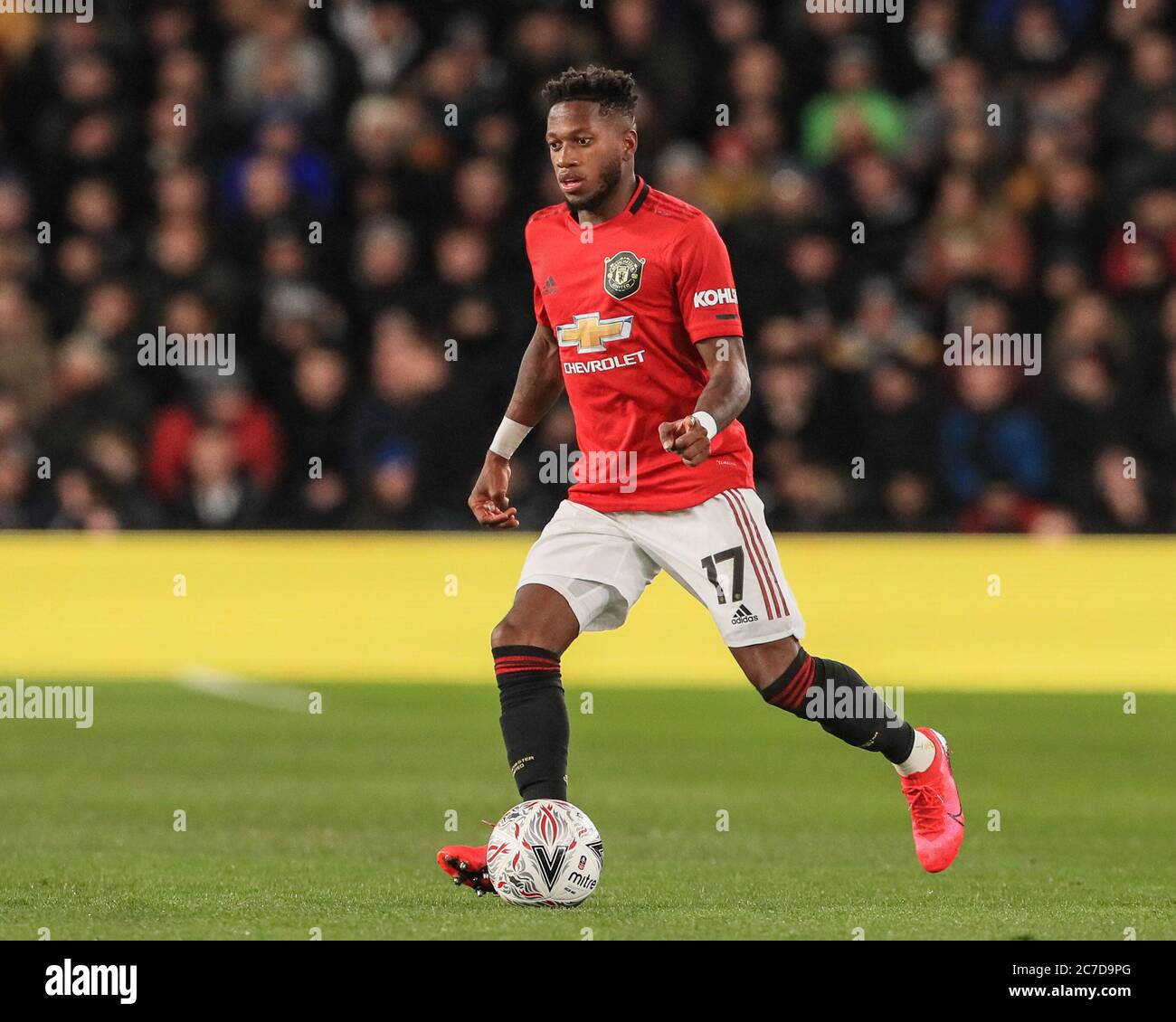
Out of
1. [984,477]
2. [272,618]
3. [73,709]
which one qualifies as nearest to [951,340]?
[984,477]

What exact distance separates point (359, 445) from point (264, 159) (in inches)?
111

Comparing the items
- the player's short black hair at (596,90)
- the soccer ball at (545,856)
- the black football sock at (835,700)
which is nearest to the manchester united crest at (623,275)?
the player's short black hair at (596,90)

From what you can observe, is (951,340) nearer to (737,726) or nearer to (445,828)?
(737,726)

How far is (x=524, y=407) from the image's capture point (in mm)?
8055

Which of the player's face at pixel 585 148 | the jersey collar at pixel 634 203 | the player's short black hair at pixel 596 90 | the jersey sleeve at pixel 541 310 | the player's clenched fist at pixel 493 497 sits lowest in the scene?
the player's clenched fist at pixel 493 497

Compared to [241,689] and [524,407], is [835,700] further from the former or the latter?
[241,689]

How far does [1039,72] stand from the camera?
1755 cm

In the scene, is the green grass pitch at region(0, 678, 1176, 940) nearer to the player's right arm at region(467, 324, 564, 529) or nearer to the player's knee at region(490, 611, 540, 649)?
the player's knee at region(490, 611, 540, 649)

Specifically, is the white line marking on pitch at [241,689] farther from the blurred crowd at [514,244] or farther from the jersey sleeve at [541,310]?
the jersey sleeve at [541,310]

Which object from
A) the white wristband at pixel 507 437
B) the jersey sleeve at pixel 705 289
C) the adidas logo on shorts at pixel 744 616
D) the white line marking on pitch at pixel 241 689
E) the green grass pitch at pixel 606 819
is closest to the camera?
the green grass pitch at pixel 606 819

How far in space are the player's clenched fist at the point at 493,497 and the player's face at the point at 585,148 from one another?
0.97 meters

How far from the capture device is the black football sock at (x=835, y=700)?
7480 millimetres

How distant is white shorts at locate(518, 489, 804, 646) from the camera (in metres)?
7.48

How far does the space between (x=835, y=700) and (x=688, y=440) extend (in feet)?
3.64
